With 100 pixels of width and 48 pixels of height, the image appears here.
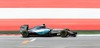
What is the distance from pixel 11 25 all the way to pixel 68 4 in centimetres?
382

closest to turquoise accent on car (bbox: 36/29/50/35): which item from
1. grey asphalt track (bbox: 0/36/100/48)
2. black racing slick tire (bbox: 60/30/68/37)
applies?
black racing slick tire (bbox: 60/30/68/37)

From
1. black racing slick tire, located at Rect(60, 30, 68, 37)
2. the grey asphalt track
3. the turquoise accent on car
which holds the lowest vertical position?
the grey asphalt track

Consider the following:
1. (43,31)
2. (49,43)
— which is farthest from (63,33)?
(49,43)

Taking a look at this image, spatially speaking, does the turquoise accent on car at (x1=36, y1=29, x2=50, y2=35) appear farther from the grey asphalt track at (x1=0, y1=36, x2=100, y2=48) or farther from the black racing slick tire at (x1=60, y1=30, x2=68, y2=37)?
the grey asphalt track at (x1=0, y1=36, x2=100, y2=48)

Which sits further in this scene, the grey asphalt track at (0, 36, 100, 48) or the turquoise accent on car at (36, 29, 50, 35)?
the turquoise accent on car at (36, 29, 50, 35)

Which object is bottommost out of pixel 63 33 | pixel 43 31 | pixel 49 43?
pixel 49 43

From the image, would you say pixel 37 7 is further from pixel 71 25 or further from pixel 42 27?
pixel 42 27

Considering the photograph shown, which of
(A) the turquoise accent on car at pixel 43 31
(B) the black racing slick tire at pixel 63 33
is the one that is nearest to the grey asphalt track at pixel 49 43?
(B) the black racing slick tire at pixel 63 33

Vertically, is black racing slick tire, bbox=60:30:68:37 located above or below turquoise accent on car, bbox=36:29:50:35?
below

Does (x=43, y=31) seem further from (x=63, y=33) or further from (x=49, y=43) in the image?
(x=49, y=43)

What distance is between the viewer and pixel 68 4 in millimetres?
24203

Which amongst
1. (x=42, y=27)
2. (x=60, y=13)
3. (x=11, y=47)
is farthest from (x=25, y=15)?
(x=11, y=47)

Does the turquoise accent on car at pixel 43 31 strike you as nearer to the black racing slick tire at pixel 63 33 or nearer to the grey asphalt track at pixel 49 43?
the black racing slick tire at pixel 63 33

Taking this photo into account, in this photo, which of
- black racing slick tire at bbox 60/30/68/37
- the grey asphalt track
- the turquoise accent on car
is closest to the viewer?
the grey asphalt track
